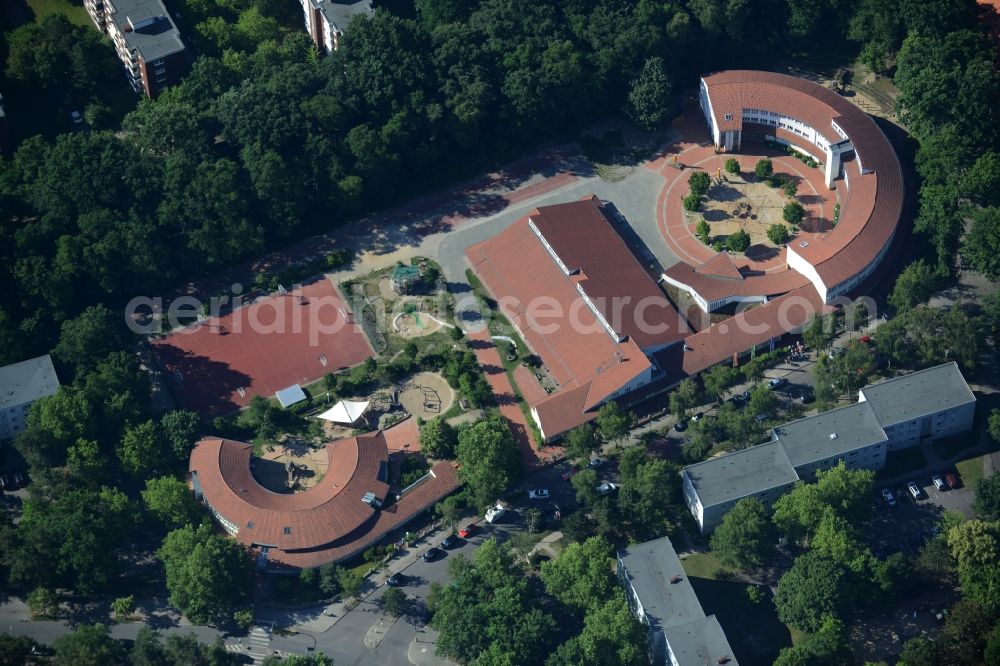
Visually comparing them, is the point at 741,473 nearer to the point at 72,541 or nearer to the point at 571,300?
the point at 571,300

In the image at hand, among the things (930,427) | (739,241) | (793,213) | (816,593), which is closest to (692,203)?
(739,241)

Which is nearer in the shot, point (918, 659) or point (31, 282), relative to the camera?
point (918, 659)

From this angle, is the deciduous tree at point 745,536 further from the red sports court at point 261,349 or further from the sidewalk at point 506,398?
the red sports court at point 261,349

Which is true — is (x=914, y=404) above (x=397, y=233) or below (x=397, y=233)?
below

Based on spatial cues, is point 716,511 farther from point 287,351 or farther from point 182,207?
point 182,207

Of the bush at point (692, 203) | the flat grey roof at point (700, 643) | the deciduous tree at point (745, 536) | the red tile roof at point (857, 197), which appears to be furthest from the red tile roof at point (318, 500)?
the red tile roof at point (857, 197)

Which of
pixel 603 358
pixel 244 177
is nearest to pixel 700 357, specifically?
pixel 603 358

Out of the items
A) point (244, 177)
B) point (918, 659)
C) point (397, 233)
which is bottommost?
point (918, 659)

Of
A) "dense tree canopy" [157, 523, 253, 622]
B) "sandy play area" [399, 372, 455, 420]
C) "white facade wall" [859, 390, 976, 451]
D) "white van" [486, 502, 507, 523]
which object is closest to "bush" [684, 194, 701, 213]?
"white facade wall" [859, 390, 976, 451]
